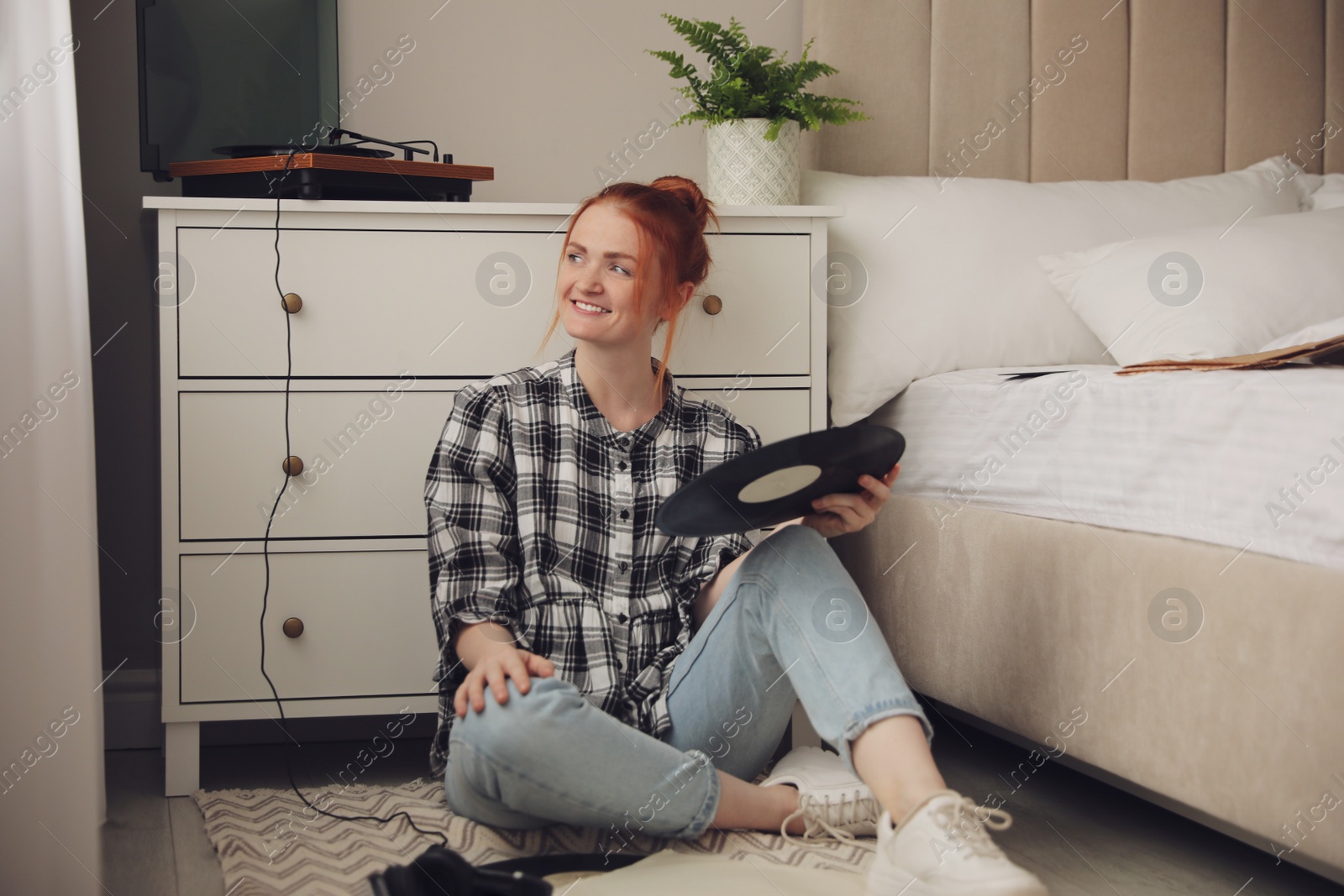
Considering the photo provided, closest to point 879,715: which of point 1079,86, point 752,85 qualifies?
point 752,85

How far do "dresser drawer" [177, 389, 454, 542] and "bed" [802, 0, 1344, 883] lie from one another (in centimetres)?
67

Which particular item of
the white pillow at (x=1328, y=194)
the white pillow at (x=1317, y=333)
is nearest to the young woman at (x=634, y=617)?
the white pillow at (x=1317, y=333)

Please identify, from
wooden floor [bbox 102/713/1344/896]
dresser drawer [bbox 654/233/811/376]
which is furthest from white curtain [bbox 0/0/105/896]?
dresser drawer [bbox 654/233/811/376]

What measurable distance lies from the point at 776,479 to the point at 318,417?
69 cm

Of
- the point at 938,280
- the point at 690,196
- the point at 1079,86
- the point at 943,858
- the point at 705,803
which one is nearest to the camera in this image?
the point at 943,858

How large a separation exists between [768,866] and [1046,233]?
45.4 inches

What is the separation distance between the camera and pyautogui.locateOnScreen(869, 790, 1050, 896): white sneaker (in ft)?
2.60

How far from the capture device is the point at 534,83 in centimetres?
179

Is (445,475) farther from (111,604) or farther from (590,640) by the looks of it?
(111,604)

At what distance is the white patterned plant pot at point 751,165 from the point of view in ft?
4.96

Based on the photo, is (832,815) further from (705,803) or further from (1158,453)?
(1158,453)

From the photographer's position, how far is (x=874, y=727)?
943 millimetres

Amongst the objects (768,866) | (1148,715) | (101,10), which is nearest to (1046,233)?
(1148,715)

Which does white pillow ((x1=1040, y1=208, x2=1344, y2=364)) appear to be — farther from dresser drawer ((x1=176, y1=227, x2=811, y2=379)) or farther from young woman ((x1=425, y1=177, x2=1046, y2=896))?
young woman ((x1=425, y1=177, x2=1046, y2=896))
